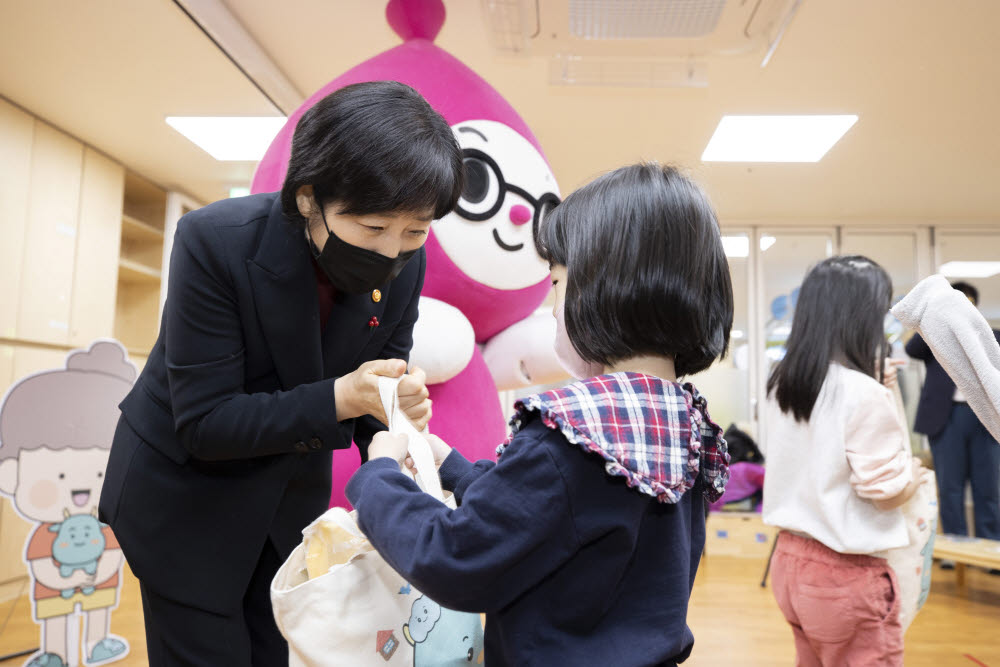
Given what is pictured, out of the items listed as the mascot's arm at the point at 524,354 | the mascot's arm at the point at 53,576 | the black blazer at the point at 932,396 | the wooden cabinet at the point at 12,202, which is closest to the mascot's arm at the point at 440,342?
the mascot's arm at the point at 524,354

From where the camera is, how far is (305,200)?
36.6 inches

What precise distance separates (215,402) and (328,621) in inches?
12.0

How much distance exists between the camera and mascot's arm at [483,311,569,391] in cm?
194

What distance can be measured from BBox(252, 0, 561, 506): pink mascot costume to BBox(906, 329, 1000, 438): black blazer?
2.75 meters

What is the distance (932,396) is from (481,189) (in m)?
3.15

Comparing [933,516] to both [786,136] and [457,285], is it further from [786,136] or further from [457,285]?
[786,136]

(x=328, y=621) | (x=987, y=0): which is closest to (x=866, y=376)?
(x=328, y=621)

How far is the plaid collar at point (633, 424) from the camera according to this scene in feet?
2.09

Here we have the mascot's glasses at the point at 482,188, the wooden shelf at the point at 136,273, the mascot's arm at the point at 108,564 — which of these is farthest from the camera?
the wooden shelf at the point at 136,273

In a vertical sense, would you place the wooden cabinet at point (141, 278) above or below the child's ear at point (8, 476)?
above

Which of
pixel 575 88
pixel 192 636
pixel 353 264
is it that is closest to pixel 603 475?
pixel 353 264

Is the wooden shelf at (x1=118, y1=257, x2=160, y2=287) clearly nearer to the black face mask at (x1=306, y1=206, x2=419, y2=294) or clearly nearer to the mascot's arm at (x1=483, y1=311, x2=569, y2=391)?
the mascot's arm at (x1=483, y1=311, x2=569, y2=391)

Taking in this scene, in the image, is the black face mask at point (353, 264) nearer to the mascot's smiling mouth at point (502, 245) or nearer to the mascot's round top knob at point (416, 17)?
the mascot's smiling mouth at point (502, 245)

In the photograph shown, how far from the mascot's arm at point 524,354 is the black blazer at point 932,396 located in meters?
2.64
